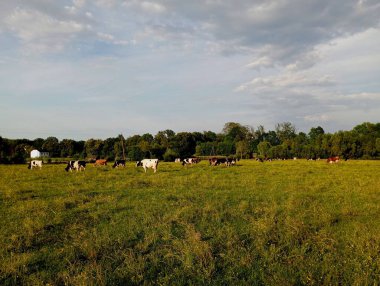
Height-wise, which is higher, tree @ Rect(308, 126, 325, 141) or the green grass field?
A: tree @ Rect(308, 126, 325, 141)

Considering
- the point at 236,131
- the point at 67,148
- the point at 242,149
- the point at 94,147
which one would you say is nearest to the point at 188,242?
the point at 94,147

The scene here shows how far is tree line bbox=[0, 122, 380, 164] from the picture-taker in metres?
81.1

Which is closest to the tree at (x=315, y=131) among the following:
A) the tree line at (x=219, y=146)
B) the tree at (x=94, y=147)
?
the tree line at (x=219, y=146)

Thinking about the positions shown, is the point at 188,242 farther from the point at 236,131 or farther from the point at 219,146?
the point at 236,131

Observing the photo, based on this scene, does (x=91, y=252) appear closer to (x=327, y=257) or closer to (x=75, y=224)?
(x=75, y=224)

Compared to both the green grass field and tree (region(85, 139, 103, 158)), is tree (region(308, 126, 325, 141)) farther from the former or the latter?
the green grass field

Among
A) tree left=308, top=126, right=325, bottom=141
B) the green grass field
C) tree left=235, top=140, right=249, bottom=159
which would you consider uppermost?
tree left=308, top=126, right=325, bottom=141

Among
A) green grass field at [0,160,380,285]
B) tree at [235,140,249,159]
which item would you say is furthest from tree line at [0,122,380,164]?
green grass field at [0,160,380,285]

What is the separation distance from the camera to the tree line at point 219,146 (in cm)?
8106

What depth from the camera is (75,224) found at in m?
8.98

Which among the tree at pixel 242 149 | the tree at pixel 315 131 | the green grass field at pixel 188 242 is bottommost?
the green grass field at pixel 188 242

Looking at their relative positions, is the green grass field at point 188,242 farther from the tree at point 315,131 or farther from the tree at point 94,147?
the tree at point 315,131

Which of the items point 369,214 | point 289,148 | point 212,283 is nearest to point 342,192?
point 369,214

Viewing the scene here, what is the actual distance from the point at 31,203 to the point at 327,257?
10.2 metres
